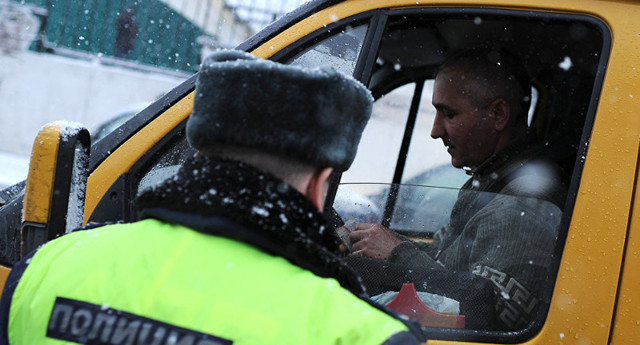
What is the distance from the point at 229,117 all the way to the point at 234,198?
0.14 metres

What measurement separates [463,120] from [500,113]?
0.51 feet

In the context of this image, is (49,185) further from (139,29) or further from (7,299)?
(139,29)

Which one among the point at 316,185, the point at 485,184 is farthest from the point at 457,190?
the point at 316,185

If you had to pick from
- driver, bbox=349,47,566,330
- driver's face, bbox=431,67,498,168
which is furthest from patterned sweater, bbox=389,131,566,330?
driver's face, bbox=431,67,498,168

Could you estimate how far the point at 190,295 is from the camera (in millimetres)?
1048

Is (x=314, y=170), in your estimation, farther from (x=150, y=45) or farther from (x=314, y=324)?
(x=150, y=45)

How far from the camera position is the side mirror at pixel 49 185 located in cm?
149

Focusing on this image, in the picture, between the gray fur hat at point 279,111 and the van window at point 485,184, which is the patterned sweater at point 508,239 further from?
the gray fur hat at point 279,111

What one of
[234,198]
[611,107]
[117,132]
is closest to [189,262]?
[234,198]

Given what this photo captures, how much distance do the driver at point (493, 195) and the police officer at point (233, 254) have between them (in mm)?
851

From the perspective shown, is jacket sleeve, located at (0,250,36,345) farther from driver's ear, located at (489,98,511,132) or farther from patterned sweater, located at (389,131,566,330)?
driver's ear, located at (489,98,511,132)

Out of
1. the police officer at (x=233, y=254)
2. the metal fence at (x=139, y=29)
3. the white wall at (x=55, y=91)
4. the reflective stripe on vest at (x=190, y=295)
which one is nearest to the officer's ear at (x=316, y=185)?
the police officer at (x=233, y=254)

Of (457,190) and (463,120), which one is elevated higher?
(463,120)

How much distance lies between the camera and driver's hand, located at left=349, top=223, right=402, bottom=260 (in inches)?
79.4
